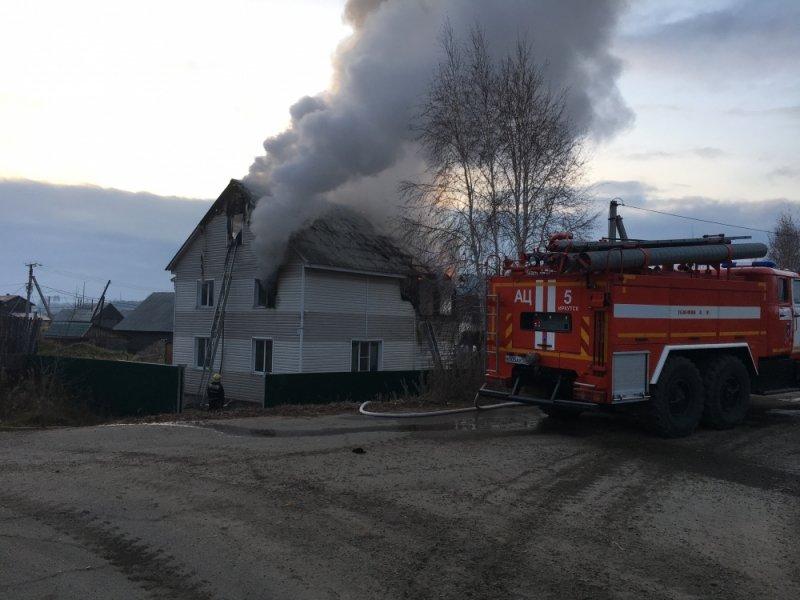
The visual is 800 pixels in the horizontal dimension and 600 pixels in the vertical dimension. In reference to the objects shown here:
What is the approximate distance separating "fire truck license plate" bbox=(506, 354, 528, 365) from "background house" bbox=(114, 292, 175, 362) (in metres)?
35.3

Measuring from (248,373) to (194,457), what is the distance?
46.8 ft

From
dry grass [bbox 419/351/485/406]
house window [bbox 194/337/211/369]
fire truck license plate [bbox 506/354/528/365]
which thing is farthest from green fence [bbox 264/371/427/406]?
house window [bbox 194/337/211/369]

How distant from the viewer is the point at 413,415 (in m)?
10.1

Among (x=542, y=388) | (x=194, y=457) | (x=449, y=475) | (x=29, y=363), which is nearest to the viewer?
(x=449, y=475)

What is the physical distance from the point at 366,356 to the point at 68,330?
32.8 m

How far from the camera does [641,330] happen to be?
8.23m

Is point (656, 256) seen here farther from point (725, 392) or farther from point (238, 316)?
point (238, 316)

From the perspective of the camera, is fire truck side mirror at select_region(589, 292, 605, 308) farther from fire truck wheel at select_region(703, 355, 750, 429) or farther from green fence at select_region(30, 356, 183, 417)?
green fence at select_region(30, 356, 183, 417)

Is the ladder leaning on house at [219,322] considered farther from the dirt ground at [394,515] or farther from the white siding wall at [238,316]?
the dirt ground at [394,515]

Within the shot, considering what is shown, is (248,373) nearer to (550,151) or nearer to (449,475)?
(550,151)

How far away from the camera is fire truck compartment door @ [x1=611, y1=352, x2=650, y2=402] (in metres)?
8.02

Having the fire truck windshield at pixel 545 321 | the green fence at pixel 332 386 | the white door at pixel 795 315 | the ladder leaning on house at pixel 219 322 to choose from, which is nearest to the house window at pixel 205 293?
the ladder leaning on house at pixel 219 322

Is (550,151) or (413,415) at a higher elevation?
(550,151)

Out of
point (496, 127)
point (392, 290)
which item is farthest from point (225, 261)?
point (496, 127)
